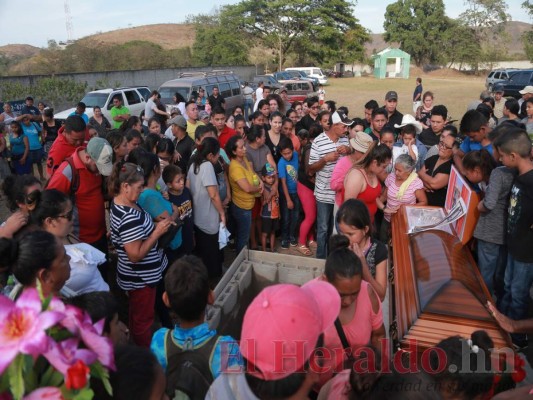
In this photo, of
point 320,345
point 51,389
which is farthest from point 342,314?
point 51,389

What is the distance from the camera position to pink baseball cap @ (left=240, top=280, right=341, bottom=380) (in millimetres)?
1377

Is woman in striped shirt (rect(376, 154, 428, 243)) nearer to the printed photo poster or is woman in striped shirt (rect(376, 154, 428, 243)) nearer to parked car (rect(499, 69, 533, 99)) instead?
the printed photo poster

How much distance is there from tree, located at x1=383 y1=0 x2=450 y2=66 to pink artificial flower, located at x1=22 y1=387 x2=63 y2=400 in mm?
57535

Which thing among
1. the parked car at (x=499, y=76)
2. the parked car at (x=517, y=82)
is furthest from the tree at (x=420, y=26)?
the parked car at (x=517, y=82)

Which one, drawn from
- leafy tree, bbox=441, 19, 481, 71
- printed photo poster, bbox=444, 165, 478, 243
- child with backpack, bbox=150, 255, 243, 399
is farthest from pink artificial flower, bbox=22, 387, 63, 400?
leafy tree, bbox=441, 19, 481, 71

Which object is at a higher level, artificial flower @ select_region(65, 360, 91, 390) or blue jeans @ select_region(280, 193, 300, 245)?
artificial flower @ select_region(65, 360, 91, 390)

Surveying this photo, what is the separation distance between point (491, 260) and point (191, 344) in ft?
9.76

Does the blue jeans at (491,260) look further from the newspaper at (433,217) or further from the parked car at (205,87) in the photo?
the parked car at (205,87)

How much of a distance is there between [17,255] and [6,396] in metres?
1.17

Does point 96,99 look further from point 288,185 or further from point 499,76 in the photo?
point 499,76

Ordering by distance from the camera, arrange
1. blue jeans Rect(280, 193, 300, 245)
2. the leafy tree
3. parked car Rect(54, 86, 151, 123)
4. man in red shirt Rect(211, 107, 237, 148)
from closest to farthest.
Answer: blue jeans Rect(280, 193, 300, 245) → man in red shirt Rect(211, 107, 237, 148) → parked car Rect(54, 86, 151, 123) → the leafy tree

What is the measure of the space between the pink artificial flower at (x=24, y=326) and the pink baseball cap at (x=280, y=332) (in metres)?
0.65

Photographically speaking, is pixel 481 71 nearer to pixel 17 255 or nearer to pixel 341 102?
pixel 341 102

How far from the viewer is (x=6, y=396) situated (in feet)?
3.24
